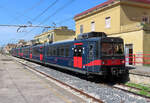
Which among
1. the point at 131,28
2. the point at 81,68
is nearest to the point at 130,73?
the point at 81,68

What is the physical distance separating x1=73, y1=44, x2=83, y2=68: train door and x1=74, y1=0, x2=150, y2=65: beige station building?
20.2 ft

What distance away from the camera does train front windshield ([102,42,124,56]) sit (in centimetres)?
1153

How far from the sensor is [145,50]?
16656 mm

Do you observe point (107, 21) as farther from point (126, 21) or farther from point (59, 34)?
point (59, 34)

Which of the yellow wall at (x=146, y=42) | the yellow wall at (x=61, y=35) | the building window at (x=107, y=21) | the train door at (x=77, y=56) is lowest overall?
the train door at (x=77, y=56)

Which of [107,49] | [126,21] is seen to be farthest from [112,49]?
[126,21]

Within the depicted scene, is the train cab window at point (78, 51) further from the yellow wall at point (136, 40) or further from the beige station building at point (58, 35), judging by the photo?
the beige station building at point (58, 35)

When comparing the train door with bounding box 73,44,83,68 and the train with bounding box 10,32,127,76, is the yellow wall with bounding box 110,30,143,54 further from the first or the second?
the train door with bounding box 73,44,83,68

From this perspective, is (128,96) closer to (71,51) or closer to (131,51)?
(71,51)

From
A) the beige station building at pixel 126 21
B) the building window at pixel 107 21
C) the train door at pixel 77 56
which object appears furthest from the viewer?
the building window at pixel 107 21

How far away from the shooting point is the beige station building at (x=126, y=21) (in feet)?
54.7

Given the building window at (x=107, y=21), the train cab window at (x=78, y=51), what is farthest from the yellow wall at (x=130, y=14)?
the train cab window at (x=78, y=51)

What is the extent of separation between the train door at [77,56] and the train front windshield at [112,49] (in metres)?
1.94

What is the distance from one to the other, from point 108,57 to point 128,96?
10.5 feet
